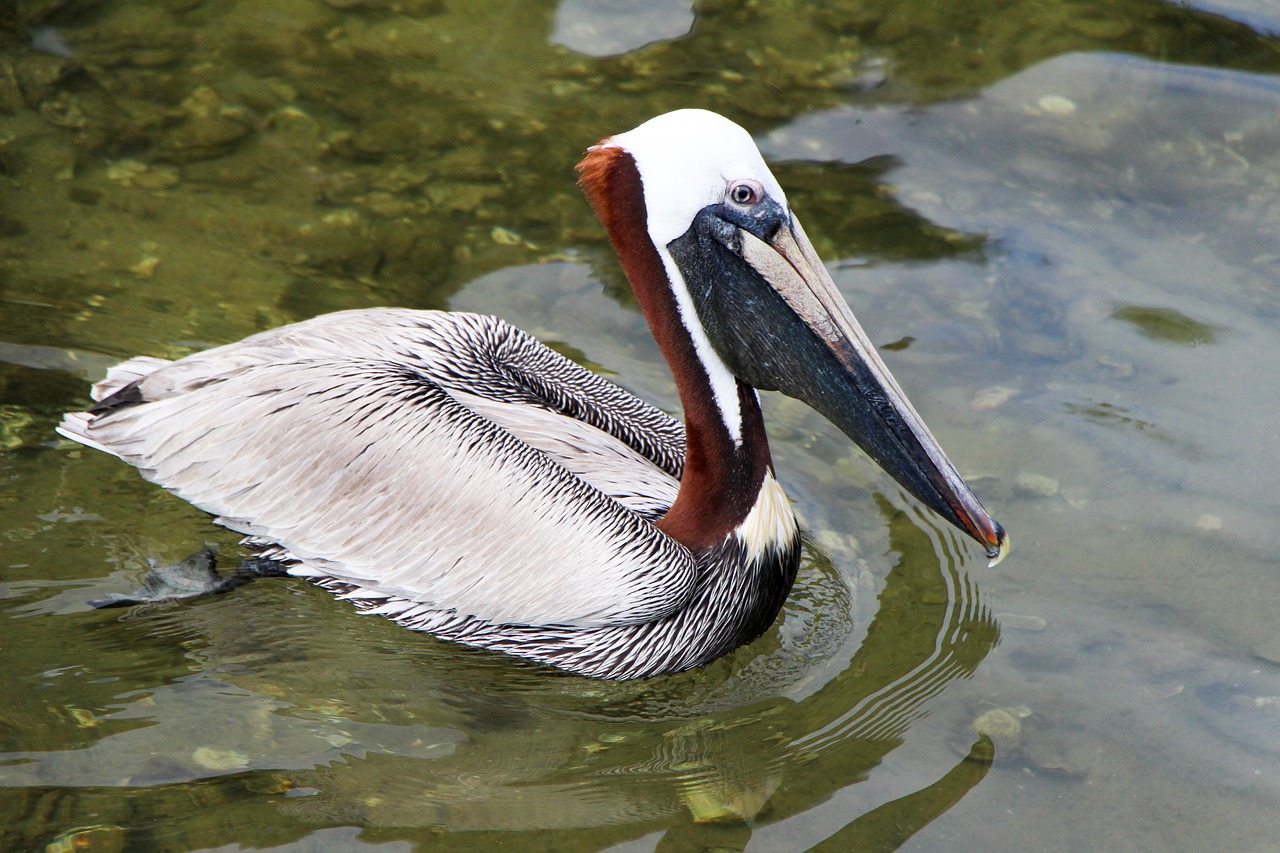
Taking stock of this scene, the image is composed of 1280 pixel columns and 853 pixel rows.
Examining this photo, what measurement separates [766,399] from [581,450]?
1.26m

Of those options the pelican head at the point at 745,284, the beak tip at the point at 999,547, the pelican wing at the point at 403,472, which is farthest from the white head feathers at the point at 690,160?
the beak tip at the point at 999,547

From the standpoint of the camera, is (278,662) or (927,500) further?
(278,662)

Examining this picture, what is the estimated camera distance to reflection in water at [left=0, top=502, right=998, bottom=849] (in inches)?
137

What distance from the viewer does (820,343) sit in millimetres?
3562

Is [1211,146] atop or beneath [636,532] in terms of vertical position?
atop

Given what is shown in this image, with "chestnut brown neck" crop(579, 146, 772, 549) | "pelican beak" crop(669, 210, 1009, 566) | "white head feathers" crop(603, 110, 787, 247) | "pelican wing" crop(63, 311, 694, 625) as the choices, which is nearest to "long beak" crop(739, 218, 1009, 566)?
"pelican beak" crop(669, 210, 1009, 566)

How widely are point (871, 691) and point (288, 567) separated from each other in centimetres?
181

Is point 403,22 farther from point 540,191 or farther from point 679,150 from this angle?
point 679,150

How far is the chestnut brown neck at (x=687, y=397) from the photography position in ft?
11.6

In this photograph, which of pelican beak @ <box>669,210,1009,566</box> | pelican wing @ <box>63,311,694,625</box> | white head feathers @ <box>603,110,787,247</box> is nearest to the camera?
white head feathers @ <box>603,110,787,247</box>

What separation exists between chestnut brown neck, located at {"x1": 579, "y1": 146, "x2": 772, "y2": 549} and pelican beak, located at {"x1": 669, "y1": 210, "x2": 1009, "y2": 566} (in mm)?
120

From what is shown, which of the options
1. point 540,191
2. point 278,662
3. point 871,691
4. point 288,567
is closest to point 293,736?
point 278,662

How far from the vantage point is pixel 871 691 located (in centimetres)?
394

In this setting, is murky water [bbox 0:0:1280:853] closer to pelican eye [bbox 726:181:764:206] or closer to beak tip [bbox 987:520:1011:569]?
beak tip [bbox 987:520:1011:569]
